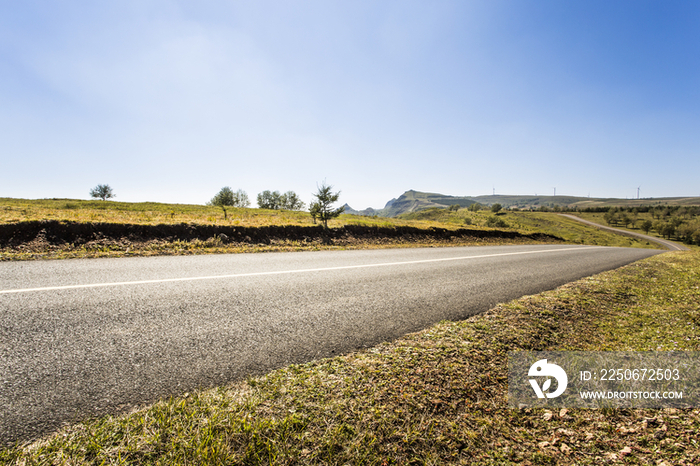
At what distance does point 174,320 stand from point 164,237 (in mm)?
7410

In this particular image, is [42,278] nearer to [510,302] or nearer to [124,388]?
[124,388]

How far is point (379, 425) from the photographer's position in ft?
6.19

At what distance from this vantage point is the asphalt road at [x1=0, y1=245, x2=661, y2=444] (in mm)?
2143

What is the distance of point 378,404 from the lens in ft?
6.82

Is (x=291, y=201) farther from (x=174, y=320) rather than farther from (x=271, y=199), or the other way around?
(x=174, y=320)

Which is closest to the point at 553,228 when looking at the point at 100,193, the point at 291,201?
the point at 291,201

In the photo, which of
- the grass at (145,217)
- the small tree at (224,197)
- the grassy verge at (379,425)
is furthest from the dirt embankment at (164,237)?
the small tree at (224,197)

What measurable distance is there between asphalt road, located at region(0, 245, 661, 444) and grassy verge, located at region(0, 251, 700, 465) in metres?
0.30

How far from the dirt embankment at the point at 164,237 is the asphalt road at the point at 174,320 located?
228 cm

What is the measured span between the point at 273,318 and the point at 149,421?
1782 millimetres

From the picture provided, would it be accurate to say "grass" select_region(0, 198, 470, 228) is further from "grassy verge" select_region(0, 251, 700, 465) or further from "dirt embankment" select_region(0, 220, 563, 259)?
"grassy verge" select_region(0, 251, 700, 465)

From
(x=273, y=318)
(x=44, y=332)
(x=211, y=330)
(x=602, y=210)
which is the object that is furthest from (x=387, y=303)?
(x=602, y=210)

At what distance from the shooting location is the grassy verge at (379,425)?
1.63 meters

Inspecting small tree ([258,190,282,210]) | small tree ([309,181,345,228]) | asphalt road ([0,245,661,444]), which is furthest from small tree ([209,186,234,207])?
asphalt road ([0,245,661,444])
